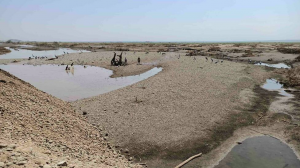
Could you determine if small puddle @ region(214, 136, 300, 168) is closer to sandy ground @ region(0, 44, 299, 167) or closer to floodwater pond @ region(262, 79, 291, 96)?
sandy ground @ region(0, 44, 299, 167)

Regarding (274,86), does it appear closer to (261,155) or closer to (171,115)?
(171,115)

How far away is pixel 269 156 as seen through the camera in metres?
11.9

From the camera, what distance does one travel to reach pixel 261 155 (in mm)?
12023

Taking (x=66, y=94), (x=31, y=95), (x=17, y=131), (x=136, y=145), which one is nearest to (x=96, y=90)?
(x=66, y=94)

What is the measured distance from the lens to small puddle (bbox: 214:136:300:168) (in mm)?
11117

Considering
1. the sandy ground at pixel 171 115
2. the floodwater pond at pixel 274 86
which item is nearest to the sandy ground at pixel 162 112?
the sandy ground at pixel 171 115

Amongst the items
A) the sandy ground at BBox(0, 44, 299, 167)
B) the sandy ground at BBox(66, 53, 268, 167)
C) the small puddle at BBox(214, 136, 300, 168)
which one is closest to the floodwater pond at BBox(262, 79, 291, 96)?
the sandy ground at BBox(0, 44, 299, 167)

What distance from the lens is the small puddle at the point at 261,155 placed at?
11.1 metres

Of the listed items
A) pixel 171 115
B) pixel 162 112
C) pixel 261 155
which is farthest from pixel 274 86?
pixel 261 155

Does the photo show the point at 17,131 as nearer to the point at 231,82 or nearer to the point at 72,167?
the point at 72,167

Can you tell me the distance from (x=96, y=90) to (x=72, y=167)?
64.3 feet

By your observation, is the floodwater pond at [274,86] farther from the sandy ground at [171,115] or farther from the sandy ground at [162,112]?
the sandy ground at [162,112]

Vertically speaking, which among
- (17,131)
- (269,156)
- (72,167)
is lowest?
(269,156)

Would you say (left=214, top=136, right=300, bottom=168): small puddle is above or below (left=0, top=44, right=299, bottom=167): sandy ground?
below
